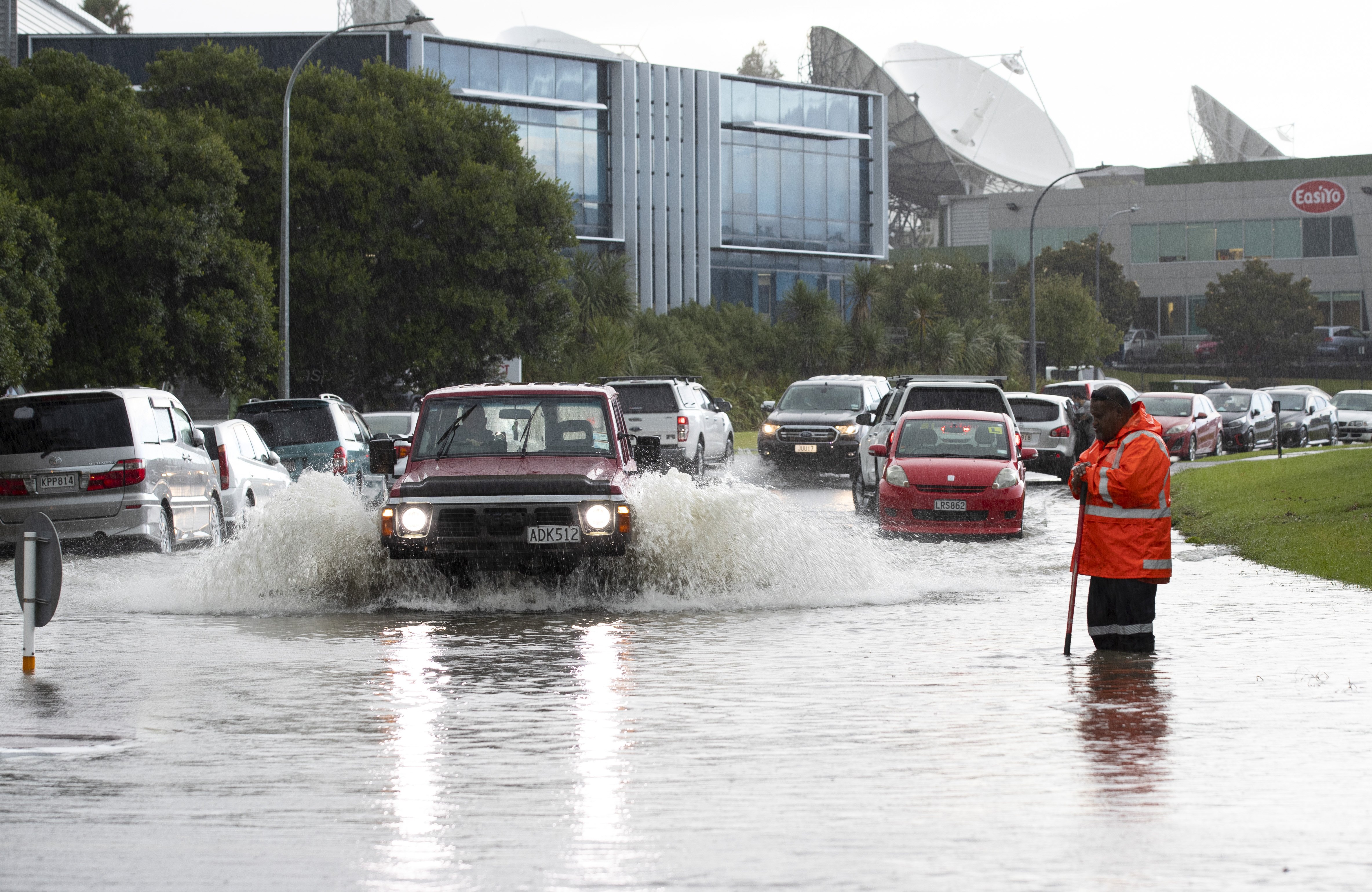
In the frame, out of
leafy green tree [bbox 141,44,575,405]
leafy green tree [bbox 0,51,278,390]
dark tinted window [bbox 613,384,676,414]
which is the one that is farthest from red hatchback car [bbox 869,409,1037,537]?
leafy green tree [bbox 141,44,575,405]

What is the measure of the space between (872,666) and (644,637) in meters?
1.93

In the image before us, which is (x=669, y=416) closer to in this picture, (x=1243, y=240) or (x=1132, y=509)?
(x=1132, y=509)

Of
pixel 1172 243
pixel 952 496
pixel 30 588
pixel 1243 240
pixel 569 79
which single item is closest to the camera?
pixel 30 588

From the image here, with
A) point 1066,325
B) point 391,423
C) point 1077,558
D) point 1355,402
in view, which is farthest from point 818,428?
point 1066,325

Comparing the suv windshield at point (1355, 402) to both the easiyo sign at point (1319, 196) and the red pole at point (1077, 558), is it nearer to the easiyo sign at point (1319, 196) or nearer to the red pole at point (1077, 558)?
the red pole at point (1077, 558)

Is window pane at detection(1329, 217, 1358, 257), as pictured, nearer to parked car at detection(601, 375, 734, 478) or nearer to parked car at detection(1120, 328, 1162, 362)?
parked car at detection(1120, 328, 1162, 362)

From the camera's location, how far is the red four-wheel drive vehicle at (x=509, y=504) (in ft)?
41.7

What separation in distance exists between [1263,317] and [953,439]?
75.0 m

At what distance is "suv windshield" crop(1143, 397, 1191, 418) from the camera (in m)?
37.6

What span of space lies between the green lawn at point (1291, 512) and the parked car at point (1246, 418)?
11051mm

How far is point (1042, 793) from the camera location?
6.78 meters

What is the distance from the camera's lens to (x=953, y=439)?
21.3 metres

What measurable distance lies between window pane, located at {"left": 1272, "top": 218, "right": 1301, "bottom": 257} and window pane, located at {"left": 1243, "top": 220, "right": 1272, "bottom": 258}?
216 mm

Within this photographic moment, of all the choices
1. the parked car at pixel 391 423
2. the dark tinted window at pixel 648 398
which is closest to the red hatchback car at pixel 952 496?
the dark tinted window at pixel 648 398
